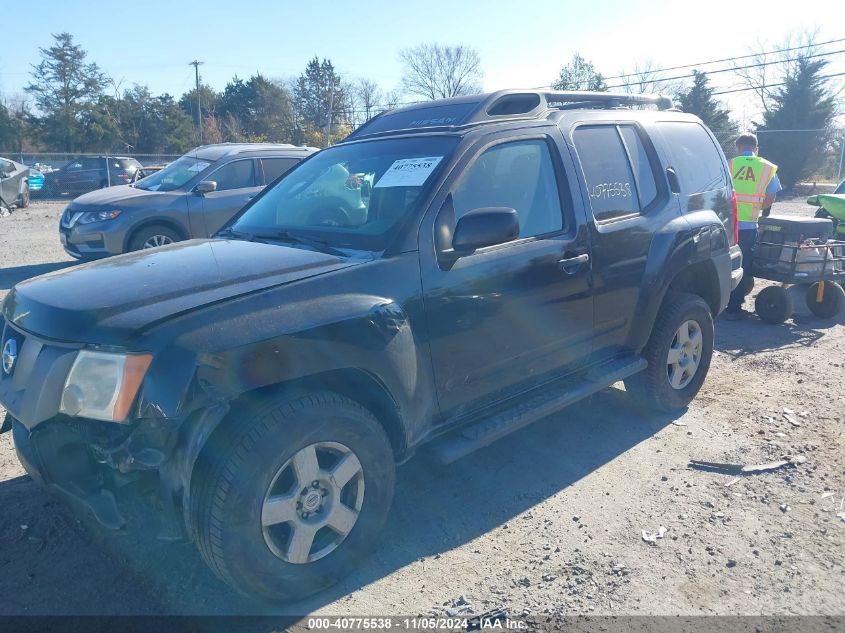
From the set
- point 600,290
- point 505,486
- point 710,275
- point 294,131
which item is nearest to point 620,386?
point 710,275

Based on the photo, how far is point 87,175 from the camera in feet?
83.4

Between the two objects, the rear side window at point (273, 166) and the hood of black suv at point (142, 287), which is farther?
the rear side window at point (273, 166)

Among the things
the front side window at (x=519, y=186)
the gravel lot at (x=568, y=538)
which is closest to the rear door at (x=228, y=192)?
the gravel lot at (x=568, y=538)

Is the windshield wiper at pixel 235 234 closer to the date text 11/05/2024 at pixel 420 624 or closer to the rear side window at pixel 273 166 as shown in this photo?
the date text 11/05/2024 at pixel 420 624

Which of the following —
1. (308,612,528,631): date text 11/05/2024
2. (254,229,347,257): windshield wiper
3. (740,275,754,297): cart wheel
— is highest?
(254,229,347,257): windshield wiper

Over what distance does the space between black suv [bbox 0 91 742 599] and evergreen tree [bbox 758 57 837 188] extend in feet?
116

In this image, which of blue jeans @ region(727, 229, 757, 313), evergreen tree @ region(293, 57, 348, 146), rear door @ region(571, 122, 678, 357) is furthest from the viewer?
evergreen tree @ region(293, 57, 348, 146)

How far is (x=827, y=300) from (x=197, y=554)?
756 centimetres

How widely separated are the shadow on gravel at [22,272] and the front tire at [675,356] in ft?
27.3

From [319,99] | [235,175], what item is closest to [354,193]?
[235,175]

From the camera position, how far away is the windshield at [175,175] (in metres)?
9.95

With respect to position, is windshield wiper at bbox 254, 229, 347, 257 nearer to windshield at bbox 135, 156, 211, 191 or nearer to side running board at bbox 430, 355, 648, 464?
side running board at bbox 430, 355, 648, 464

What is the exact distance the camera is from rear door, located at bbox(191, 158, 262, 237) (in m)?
9.58

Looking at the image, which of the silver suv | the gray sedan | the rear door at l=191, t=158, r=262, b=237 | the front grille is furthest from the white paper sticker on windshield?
the gray sedan
